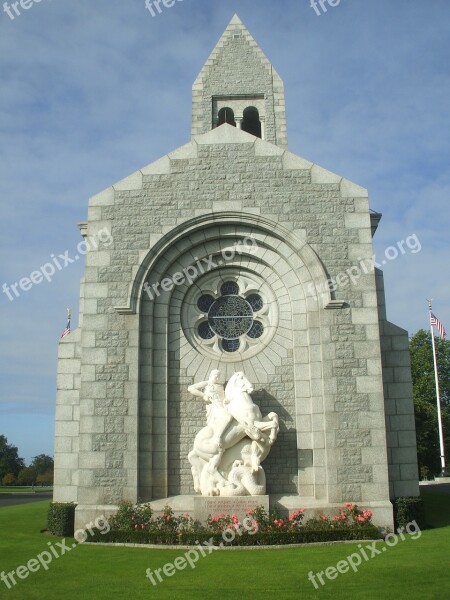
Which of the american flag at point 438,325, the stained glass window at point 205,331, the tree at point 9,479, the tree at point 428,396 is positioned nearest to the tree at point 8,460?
the tree at point 9,479

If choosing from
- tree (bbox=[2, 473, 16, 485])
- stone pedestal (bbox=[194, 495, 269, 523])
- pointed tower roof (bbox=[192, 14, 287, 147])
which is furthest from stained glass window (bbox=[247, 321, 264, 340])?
tree (bbox=[2, 473, 16, 485])

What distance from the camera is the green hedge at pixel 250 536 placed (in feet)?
41.0

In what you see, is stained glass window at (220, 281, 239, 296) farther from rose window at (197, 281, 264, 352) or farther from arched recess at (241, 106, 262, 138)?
arched recess at (241, 106, 262, 138)

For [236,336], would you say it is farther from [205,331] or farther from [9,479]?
[9,479]

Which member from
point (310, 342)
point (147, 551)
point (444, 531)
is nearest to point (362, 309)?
point (310, 342)

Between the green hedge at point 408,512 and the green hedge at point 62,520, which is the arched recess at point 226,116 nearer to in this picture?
the green hedge at point 62,520

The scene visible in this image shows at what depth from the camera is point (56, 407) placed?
52.5ft

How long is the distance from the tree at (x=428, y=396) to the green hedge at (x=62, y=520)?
95.2ft

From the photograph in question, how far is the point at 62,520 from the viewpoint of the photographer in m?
14.3

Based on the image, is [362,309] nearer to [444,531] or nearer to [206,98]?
[444,531]

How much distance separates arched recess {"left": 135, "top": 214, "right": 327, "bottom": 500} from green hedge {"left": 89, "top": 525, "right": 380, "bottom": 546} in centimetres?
148

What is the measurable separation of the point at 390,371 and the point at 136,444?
658cm

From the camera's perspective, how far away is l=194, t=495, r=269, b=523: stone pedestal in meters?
13.2

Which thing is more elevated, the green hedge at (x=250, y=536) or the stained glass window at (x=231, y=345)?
the stained glass window at (x=231, y=345)
